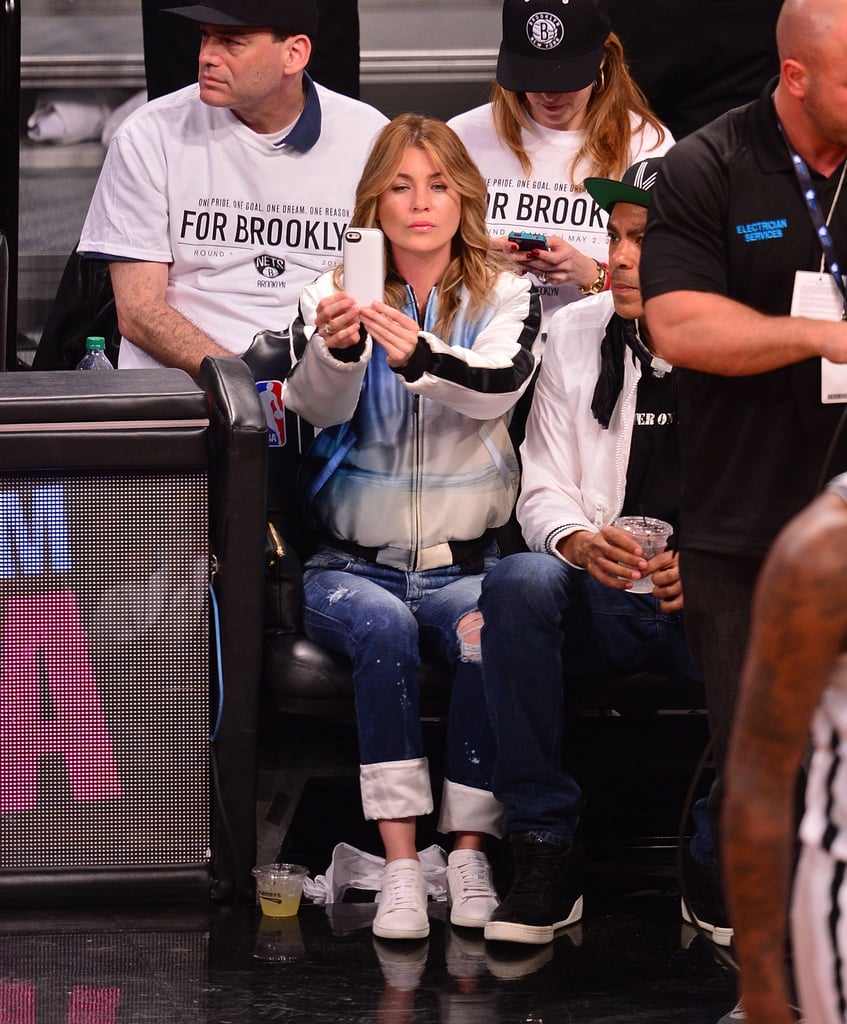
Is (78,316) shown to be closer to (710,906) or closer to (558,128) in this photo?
(558,128)

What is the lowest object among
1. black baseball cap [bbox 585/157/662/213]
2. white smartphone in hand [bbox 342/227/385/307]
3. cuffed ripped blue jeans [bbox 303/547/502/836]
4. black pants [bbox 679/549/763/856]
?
cuffed ripped blue jeans [bbox 303/547/502/836]

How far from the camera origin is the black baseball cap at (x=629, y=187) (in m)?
3.08

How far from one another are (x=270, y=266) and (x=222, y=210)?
0.62 feet

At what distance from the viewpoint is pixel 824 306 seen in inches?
86.4

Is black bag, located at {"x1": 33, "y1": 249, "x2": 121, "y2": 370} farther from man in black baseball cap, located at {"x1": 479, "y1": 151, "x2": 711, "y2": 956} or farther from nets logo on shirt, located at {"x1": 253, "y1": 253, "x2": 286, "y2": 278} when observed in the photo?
man in black baseball cap, located at {"x1": 479, "y1": 151, "x2": 711, "y2": 956}

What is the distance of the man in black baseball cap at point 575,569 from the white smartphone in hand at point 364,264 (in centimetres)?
45

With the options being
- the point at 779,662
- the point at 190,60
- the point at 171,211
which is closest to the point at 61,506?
the point at 171,211

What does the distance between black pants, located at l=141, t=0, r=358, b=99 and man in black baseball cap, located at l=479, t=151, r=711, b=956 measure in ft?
5.83

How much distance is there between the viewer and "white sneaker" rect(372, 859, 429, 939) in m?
2.81

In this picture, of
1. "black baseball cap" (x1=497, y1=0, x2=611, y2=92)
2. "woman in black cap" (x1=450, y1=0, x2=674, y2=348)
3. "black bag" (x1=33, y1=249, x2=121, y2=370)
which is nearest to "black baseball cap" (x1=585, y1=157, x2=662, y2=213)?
"woman in black cap" (x1=450, y1=0, x2=674, y2=348)

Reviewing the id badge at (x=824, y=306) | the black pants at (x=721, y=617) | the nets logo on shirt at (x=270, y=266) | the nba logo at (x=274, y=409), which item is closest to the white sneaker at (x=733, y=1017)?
the black pants at (x=721, y=617)

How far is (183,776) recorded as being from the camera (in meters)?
2.94

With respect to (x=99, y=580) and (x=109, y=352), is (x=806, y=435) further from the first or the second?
(x=109, y=352)

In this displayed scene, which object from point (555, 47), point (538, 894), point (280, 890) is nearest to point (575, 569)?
point (538, 894)
